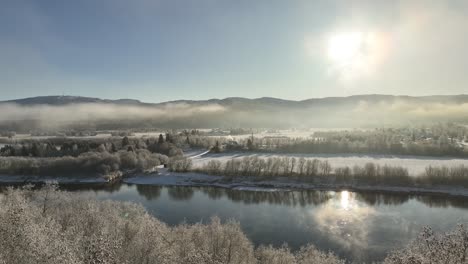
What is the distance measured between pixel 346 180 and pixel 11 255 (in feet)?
182

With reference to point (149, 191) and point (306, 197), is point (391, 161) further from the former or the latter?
point (149, 191)

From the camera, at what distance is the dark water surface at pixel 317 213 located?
3177 cm

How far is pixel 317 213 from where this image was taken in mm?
42156

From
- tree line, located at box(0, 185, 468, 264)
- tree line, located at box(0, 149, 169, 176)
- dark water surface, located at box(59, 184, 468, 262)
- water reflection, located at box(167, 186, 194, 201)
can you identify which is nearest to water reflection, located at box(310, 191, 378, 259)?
dark water surface, located at box(59, 184, 468, 262)

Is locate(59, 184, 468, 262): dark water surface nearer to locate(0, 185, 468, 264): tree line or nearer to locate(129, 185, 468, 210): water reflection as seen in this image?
locate(129, 185, 468, 210): water reflection

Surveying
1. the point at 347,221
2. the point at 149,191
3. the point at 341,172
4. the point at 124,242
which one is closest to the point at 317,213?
the point at 347,221

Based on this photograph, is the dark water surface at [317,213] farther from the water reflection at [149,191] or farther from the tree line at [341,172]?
the tree line at [341,172]

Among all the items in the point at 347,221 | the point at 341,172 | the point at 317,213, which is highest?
the point at 341,172

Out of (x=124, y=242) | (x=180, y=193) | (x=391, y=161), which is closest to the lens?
(x=124, y=242)

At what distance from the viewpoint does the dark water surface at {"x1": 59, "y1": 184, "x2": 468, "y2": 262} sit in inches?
1251

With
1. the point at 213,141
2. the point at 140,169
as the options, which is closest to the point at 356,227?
the point at 140,169

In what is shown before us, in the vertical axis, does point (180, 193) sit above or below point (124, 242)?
below

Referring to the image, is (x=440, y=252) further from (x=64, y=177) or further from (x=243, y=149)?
(x=243, y=149)

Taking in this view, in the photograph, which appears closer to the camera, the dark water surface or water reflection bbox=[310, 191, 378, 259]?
water reflection bbox=[310, 191, 378, 259]
